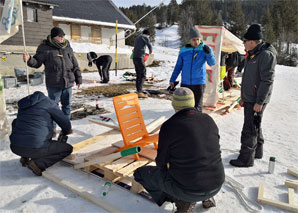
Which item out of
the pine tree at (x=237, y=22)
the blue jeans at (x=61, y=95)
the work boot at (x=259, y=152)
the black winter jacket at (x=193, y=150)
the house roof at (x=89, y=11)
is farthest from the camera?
the pine tree at (x=237, y=22)

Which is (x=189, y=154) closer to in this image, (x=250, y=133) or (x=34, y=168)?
(x=250, y=133)

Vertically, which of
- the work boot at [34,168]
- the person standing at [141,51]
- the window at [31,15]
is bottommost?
the work boot at [34,168]

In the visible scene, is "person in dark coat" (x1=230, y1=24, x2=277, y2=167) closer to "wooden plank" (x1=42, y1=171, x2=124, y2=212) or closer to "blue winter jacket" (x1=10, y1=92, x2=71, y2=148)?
"wooden plank" (x1=42, y1=171, x2=124, y2=212)

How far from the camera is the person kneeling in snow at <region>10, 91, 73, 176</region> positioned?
3.44 m

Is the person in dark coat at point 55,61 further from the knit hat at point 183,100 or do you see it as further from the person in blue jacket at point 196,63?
the knit hat at point 183,100

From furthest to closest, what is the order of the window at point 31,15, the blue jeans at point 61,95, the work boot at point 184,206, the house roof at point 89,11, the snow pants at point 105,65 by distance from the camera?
the house roof at point 89,11
the window at point 31,15
the snow pants at point 105,65
the blue jeans at point 61,95
the work boot at point 184,206

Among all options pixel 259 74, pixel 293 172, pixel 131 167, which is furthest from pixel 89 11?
pixel 293 172

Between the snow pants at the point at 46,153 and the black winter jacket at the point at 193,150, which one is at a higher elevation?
the black winter jacket at the point at 193,150

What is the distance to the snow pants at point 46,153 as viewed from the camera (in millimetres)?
3491

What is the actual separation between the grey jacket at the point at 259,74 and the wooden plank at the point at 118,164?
2075 millimetres

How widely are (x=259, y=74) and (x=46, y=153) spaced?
11.0ft

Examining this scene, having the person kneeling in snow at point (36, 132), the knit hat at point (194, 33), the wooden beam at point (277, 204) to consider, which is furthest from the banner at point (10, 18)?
the wooden beam at point (277, 204)

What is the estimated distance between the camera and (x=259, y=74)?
3.76 meters

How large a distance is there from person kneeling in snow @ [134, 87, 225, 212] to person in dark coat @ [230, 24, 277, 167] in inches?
62.7
